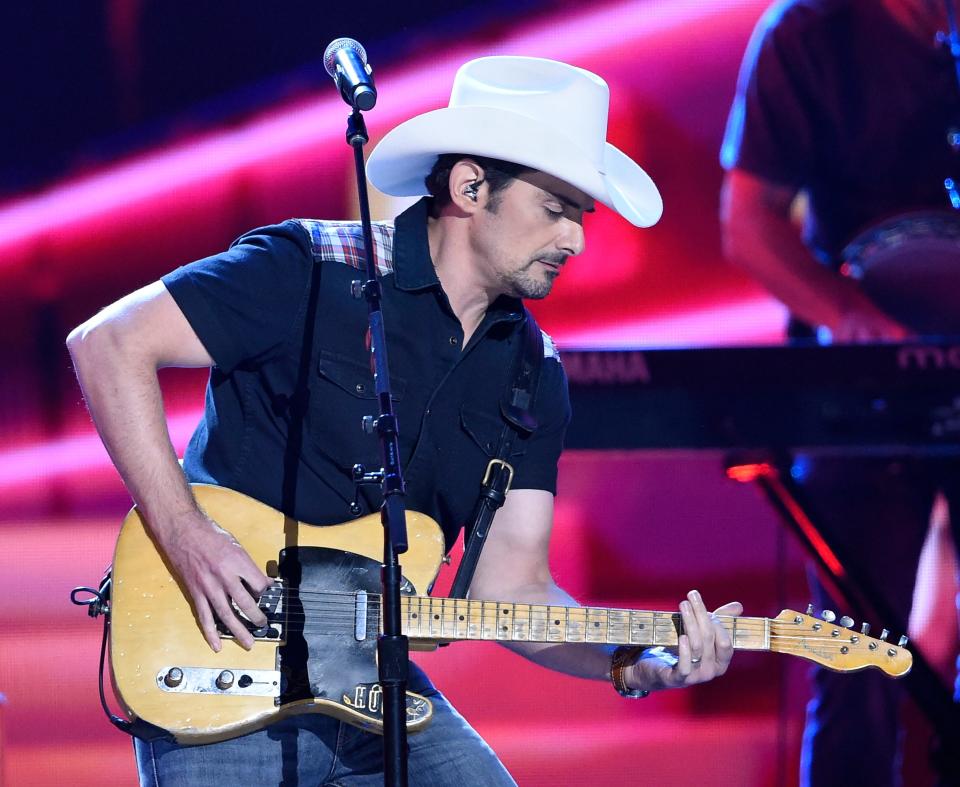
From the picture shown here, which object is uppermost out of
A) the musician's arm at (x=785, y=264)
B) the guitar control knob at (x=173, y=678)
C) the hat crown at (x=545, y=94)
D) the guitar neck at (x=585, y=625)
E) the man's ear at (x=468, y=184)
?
the musician's arm at (x=785, y=264)

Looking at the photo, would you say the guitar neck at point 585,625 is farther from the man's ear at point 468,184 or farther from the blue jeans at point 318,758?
the man's ear at point 468,184

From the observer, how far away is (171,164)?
16.1 ft

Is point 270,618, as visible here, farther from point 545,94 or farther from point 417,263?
point 545,94

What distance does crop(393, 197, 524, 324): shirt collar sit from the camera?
10.5ft

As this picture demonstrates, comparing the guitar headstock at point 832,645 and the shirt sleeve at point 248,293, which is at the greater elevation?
the shirt sleeve at point 248,293

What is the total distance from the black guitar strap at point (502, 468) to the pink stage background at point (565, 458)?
5.23 ft

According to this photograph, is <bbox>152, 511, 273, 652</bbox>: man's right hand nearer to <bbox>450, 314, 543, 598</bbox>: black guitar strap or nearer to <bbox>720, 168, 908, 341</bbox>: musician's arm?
<bbox>450, 314, 543, 598</bbox>: black guitar strap

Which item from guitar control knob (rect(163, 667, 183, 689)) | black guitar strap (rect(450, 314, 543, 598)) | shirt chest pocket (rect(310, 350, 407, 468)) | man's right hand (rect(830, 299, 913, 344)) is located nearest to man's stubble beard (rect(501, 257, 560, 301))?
black guitar strap (rect(450, 314, 543, 598))

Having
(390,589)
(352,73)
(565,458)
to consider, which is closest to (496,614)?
(390,589)

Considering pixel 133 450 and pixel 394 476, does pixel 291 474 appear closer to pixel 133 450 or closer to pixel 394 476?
pixel 133 450

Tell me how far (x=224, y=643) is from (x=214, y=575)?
174mm

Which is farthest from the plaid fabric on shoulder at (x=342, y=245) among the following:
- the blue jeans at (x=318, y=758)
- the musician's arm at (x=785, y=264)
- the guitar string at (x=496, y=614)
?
the musician's arm at (x=785, y=264)

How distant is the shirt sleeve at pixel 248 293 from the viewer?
2795mm

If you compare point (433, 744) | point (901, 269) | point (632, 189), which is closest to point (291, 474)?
point (433, 744)
